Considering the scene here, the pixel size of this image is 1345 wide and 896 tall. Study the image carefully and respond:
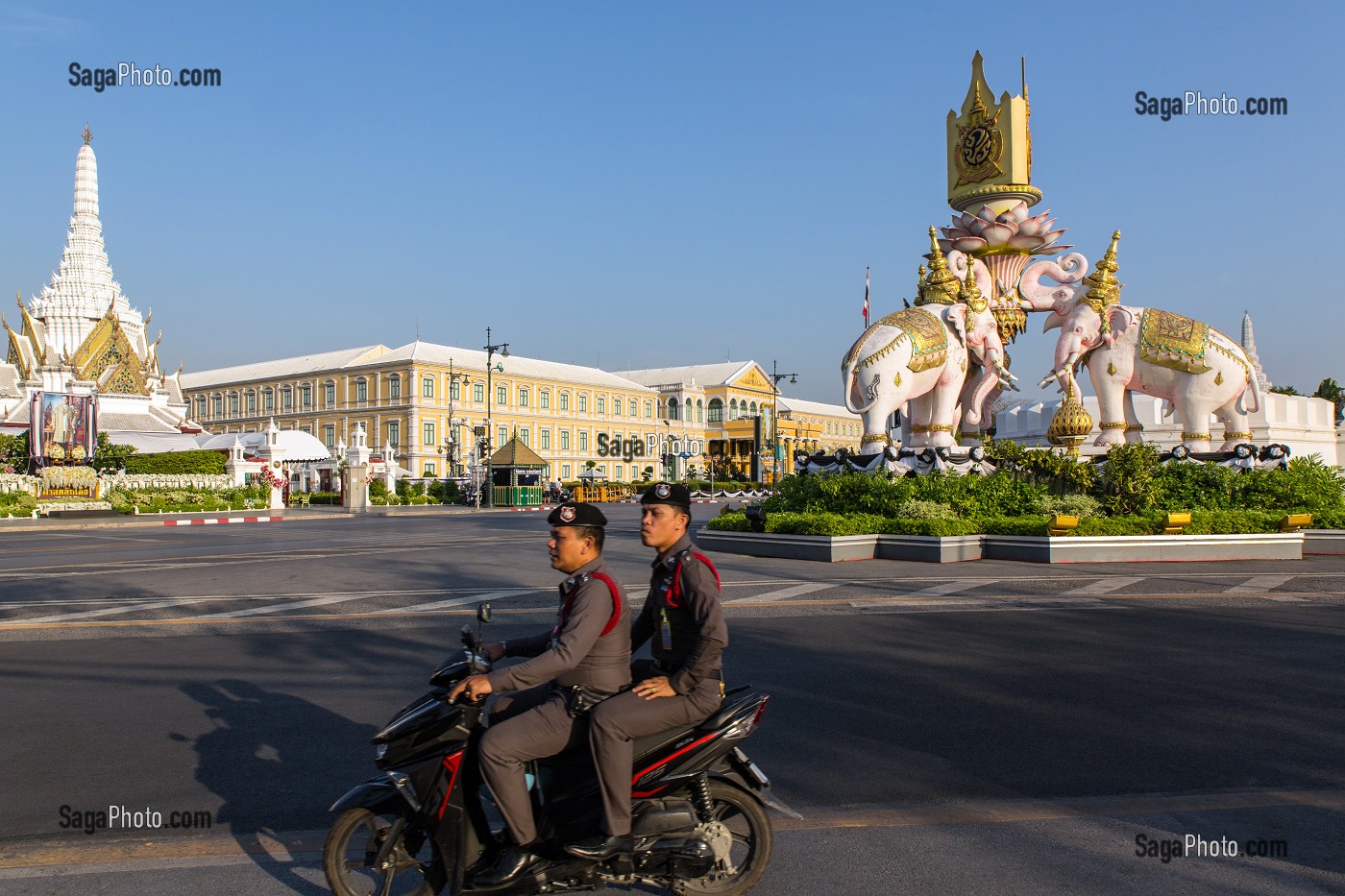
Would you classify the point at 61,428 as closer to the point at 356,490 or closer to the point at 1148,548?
the point at 356,490

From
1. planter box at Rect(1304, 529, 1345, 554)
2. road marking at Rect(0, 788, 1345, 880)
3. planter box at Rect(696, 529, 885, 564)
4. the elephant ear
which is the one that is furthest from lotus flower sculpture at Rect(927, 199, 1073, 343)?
road marking at Rect(0, 788, 1345, 880)

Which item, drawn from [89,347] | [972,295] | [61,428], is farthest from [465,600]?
[89,347]

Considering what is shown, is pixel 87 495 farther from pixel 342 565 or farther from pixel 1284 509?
pixel 1284 509

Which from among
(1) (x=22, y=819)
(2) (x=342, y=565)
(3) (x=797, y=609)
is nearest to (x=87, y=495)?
(2) (x=342, y=565)

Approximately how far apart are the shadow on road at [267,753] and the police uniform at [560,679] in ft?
3.16

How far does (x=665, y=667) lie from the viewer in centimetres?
412

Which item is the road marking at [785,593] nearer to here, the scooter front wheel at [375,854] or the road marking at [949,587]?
the road marking at [949,587]

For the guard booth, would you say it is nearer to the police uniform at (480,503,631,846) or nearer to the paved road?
the paved road

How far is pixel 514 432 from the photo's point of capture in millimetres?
81562

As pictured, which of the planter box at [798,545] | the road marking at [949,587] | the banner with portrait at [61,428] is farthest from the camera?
the banner with portrait at [61,428]

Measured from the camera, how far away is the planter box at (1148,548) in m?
15.6

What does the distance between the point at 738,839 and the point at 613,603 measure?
1.11m

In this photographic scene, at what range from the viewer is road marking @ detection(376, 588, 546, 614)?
11.2 m

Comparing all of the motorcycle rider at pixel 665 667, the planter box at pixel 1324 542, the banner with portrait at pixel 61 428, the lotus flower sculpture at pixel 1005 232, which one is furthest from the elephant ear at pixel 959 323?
the banner with portrait at pixel 61 428
